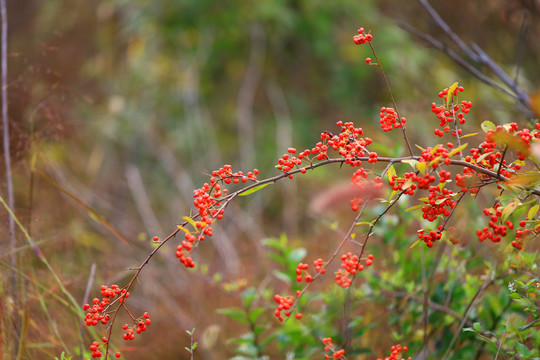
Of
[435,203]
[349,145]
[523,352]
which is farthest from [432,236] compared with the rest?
[523,352]

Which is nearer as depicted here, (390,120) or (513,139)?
(513,139)

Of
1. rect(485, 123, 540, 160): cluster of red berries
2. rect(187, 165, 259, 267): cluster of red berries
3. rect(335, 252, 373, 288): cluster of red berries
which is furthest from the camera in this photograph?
rect(335, 252, 373, 288): cluster of red berries

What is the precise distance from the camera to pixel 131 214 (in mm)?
4523

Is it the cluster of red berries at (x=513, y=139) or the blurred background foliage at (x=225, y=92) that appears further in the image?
the blurred background foliage at (x=225, y=92)

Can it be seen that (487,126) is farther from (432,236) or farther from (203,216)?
(203,216)

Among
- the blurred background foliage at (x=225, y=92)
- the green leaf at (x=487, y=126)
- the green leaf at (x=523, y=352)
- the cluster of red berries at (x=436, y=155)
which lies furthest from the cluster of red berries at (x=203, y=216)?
the blurred background foliage at (x=225, y=92)

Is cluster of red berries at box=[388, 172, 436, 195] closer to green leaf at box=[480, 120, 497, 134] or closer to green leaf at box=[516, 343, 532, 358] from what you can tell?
green leaf at box=[480, 120, 497, 134]

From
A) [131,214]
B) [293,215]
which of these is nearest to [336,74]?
[293,215]

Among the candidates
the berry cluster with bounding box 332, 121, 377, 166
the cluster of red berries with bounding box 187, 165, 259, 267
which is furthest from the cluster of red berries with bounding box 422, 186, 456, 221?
the cluster of red berries with bounding box 187, 165, 259, 267

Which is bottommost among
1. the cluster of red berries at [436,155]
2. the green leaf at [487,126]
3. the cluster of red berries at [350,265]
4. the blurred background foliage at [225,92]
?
the cluster of red berries at [350,265]

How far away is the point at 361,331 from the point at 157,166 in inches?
146

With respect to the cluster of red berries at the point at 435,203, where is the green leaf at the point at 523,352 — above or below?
below

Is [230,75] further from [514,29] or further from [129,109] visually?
[514,29]

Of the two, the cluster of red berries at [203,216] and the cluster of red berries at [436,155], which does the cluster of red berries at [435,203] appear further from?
the cluster of red berries at [203,216]
